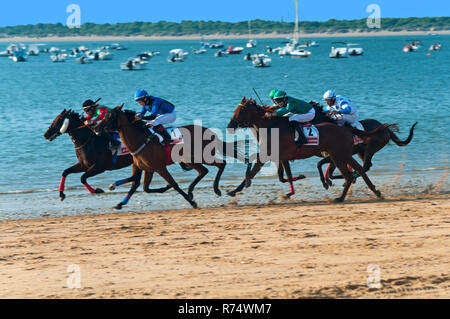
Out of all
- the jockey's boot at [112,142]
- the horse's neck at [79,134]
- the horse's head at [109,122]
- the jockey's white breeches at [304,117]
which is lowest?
the jockey's boot at [112,142]

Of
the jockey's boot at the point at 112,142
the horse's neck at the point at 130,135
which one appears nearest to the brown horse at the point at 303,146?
the horse's neck at the point at 130,135

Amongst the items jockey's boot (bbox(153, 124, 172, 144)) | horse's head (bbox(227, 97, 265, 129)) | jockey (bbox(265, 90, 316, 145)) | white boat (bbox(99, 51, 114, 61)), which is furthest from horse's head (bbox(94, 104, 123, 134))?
→ white boat (bbox(99, 51, 114, 61))

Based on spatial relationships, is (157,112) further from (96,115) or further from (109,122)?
(96,115)

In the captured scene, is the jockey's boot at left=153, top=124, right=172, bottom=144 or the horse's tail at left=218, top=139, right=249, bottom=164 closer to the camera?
the jockey's boot at left=153, top=124, right=172, bottom=144

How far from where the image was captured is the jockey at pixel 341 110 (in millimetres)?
14227

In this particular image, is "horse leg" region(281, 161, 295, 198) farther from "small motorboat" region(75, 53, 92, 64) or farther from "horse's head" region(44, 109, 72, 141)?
"small motorboat" region(75, 53, 92, 64)

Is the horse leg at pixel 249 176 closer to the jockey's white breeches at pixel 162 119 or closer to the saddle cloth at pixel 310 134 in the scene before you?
the saddle cloth at pixel 310 134

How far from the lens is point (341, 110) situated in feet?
46.6

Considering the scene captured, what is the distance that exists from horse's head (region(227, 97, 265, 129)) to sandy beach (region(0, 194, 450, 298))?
1665 millimetres

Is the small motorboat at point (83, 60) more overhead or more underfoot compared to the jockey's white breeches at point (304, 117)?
more underfoot

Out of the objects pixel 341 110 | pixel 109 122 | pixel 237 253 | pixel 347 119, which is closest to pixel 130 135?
pixel 109 122

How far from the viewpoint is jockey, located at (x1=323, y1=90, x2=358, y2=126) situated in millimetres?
14227

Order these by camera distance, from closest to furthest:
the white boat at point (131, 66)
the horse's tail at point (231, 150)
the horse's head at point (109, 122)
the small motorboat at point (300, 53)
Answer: the horse's head at point (109, 122) < the horse's tail at point (231, 150) < the white boat at point (131, 66) < the small motorboat at point (300, 53)

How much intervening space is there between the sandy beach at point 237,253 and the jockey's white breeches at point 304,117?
190 cm
